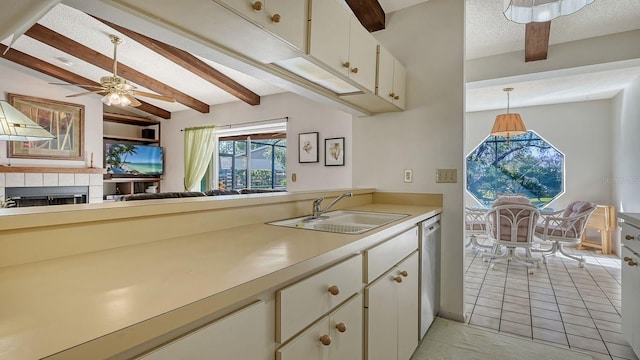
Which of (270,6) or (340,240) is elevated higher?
(270,6)

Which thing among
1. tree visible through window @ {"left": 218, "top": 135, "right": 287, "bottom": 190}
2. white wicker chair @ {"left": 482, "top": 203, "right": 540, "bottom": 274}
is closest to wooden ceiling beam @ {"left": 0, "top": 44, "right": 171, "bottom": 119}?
tree visible through window @ {"left": 218, "top": 135, "right": 287, "bottom": 190}

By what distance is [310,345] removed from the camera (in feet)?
3.03

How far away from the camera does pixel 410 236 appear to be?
5.83ft

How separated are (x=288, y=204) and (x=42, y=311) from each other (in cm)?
127

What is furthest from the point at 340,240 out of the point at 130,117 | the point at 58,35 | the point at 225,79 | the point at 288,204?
the point at 130,117

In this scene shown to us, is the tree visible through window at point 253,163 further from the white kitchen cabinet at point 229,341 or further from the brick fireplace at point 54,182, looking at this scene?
the white kitchen cabinet at point 229,341

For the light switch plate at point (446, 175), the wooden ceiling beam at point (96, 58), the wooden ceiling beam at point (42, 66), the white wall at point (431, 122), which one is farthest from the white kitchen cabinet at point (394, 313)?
the wooden ceiling beam at point (42, 66)

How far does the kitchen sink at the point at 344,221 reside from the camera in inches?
66.6

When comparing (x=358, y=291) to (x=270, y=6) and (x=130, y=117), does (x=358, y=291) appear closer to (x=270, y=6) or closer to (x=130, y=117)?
(x=270, y=6)

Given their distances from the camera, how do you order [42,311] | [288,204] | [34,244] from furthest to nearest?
[288,204] < [34,244] < [42,311]

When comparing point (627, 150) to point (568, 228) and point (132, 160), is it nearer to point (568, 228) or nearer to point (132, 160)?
point (568, 228)

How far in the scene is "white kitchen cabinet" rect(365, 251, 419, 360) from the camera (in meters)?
1.30

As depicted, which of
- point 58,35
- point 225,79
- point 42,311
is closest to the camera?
point 42,311

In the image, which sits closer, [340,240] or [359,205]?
[340,240]
